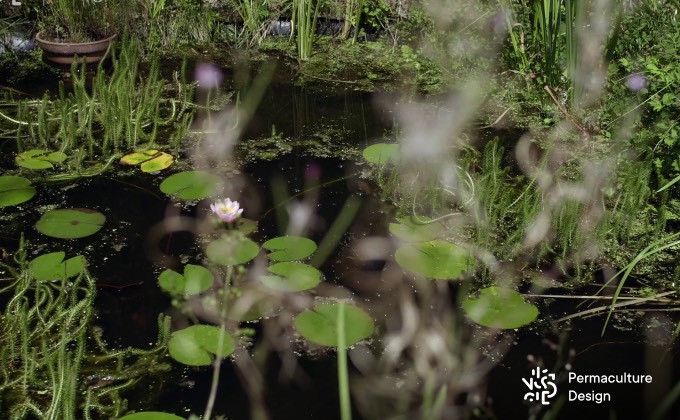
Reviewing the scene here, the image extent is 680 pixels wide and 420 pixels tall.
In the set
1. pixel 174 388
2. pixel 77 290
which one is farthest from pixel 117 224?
pixel 174 388

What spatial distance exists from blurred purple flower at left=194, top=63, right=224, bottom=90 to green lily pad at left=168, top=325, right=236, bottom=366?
1675 mm

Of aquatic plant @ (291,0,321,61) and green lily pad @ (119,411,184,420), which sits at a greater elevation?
aquatic plant @ (291,0,321,61)

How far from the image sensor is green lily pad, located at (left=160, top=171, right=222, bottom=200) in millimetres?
2359

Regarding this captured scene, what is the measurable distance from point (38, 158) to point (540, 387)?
1.77 metres

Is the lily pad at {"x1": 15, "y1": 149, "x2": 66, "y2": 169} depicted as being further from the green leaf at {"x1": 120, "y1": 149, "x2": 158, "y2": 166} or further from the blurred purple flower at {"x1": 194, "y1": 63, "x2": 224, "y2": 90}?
the blurred purple flower at {"x1": 194, "y1": 63, "x2": 224, "y2": 90}

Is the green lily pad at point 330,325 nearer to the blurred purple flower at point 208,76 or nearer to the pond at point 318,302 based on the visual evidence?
the pond at point 318,302

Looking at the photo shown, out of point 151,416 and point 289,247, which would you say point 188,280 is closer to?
point 289,247

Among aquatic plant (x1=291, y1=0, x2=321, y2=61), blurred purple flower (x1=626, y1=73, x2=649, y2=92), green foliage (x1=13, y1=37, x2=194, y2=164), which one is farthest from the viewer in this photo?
aquatic plant (x1=291, y1=0, x2=321, y2=61)

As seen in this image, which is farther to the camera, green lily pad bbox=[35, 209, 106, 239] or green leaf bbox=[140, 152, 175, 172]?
green leaf bbox=[140, 152, 175, 172]

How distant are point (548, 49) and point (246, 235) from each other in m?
1.45

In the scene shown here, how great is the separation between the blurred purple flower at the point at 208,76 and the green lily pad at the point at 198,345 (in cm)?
167

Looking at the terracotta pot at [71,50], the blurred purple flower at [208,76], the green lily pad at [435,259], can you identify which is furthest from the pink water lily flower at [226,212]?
the terracotta pot at [71,50]

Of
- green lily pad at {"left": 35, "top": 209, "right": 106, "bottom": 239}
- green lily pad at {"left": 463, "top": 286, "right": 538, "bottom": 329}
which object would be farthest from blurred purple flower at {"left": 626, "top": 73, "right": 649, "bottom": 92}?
green lily pad at {"left": 35, "top": 209, "right": 106, "bottom": 239}

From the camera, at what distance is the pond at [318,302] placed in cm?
163
